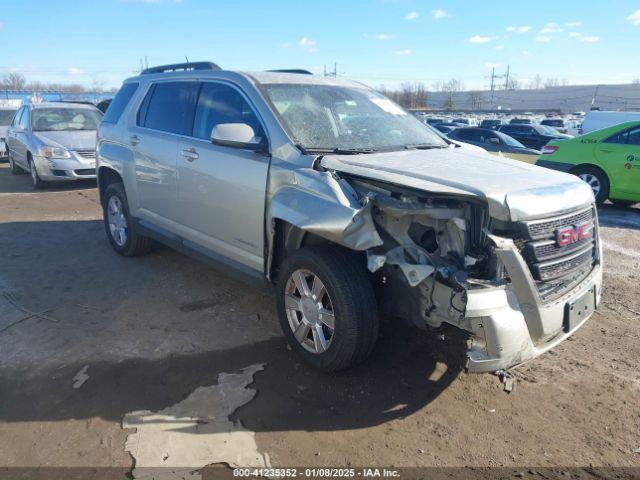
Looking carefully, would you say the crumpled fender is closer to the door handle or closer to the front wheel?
the door handle

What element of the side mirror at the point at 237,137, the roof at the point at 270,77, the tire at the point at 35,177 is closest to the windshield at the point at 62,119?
the tire at the point at 35,177

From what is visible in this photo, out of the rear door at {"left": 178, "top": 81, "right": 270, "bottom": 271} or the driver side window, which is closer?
the rear door at {"left": 178, "top": 81, "right": 270, "bottom": 271}

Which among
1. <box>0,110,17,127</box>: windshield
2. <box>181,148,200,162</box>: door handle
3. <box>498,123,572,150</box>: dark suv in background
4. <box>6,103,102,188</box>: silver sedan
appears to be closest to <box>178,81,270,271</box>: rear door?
<box>181,148,200,162</box>: door handle

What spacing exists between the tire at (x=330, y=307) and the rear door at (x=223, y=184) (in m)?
0.49

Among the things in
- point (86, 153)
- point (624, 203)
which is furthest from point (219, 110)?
point (624, 203)

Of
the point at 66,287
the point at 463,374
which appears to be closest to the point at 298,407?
the point at 463,374

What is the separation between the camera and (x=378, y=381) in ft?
10.9

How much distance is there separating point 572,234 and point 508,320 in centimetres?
85

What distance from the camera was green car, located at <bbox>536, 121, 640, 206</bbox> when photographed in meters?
8.44

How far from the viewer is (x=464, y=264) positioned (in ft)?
9.27

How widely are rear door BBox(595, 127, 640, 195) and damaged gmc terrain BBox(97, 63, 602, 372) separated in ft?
18.6

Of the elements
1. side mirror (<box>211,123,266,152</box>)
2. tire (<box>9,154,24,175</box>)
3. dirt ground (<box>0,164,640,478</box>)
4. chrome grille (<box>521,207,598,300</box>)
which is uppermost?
side mirror (<box>211,123,266,152</box>)

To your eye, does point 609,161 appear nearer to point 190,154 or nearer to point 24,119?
point 190,154

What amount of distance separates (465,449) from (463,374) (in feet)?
2.57
